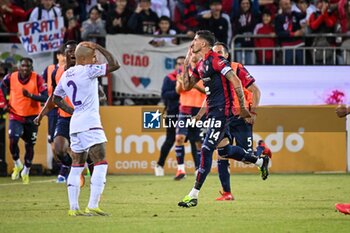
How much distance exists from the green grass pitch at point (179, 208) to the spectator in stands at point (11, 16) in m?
5.01

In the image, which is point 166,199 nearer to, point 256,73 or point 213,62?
point 213,62

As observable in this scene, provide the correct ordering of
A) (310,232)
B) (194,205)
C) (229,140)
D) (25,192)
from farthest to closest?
(25,192) → (229,140) → (194,205) → (310,232)

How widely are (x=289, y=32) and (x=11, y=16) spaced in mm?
6847

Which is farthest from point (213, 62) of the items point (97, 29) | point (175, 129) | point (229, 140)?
point (97, 29)

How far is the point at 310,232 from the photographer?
1074cm

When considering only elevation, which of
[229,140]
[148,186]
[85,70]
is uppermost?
[85,70]

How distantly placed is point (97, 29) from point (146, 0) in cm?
141

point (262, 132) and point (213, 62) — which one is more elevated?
point (213, 62)

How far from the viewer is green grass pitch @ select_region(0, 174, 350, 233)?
37.0 feet

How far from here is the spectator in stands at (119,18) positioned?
23312 mm

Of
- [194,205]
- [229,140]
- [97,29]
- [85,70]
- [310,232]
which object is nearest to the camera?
[310,232]

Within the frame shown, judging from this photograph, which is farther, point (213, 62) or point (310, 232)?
point (213, 62)

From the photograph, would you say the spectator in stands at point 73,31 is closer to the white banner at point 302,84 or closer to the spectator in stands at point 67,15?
the spectator in stands at point 67,15

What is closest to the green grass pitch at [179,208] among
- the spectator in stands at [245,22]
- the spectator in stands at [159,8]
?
the spectator in stands at [245,22]
